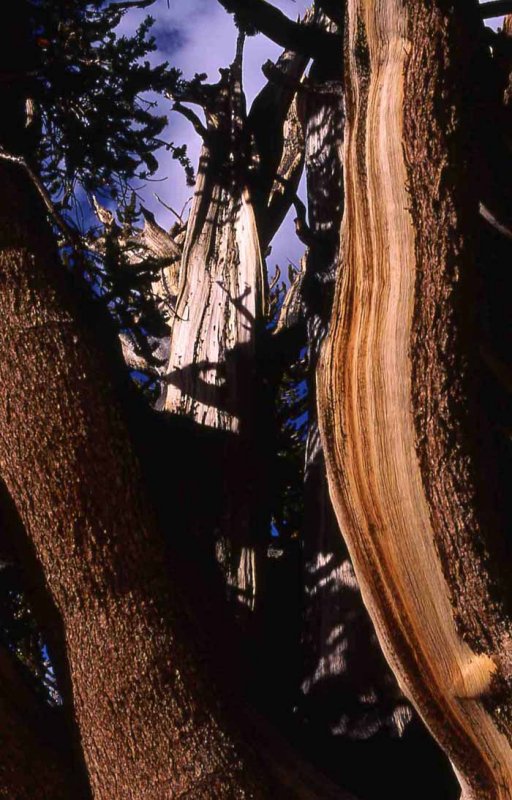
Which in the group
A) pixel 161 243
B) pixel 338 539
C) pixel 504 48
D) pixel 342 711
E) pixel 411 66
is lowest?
pixel 342 711

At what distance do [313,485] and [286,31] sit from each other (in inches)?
77.4

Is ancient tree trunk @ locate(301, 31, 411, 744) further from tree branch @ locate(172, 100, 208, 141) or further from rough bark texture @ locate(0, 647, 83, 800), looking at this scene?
rough bark texture @ locate(0, 647, 83, 800)

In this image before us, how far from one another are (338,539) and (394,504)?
4.46ft

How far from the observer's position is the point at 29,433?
2404 mm

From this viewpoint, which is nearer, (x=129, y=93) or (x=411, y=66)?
(x=411, y=66)

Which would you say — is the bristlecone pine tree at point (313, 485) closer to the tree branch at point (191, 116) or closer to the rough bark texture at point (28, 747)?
the rough bark texture at point (28, 747)

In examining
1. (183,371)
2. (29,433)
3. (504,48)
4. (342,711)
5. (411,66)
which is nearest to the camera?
(411,66)

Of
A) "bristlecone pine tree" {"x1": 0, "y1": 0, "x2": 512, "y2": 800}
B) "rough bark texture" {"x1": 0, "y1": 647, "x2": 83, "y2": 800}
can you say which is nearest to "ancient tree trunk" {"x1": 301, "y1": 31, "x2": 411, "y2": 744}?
"bristlecone pine tree" {"x1": 0, "y1": 0, "x2": 512, "y2": 800}

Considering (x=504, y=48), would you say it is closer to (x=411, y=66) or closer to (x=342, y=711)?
(x=411, y=66)

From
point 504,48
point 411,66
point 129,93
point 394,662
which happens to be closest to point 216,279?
point 129,93

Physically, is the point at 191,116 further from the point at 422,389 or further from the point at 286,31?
the point at 422,389

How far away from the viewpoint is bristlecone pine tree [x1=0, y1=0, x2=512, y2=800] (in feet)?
6.88

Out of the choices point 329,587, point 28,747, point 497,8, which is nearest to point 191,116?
point 497,8

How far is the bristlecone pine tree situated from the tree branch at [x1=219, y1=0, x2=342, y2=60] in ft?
0.04
